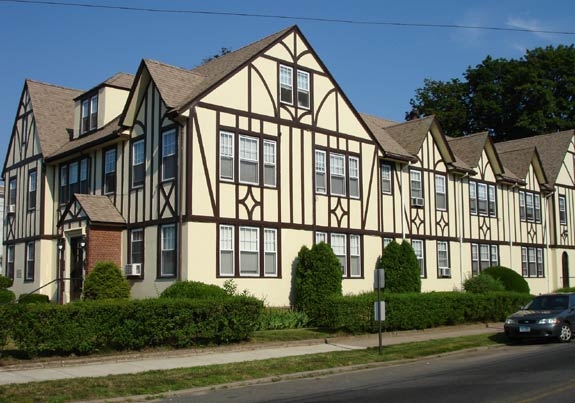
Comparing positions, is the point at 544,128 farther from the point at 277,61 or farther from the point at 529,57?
the point at 277,61

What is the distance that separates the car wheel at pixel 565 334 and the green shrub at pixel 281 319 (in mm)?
8343

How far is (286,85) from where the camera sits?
85.9 feet

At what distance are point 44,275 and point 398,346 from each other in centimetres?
1748

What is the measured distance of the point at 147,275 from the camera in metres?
24.2

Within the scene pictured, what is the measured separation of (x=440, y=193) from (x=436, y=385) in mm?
22061

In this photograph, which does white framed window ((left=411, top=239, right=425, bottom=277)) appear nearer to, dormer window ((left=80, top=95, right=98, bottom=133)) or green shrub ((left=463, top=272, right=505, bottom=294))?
green shrub ((left=463, top=272, right=505, bottom=294))

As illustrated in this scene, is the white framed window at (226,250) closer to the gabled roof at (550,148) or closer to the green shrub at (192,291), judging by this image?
the green shrub at (192,291)

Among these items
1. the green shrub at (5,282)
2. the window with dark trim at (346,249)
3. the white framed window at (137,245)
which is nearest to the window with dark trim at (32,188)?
the green shrub at (5,282)

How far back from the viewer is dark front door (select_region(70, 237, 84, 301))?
26.0 metres

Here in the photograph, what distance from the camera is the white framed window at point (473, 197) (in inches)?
1413

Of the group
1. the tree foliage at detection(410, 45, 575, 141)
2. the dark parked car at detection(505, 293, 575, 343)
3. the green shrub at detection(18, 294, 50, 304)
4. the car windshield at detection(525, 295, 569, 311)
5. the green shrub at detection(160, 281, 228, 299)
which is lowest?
the dark parked car at detection(505, 293, 575, 343)

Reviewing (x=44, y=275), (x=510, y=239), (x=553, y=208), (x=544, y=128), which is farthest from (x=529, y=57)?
(x=44, y=275)

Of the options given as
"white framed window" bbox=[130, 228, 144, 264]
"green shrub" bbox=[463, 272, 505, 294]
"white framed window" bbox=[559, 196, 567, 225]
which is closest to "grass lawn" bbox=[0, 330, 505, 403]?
"white framed window" bbox=[130, 228, 144, 264]

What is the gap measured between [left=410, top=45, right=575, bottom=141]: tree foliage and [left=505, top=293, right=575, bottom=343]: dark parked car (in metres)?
38.3
